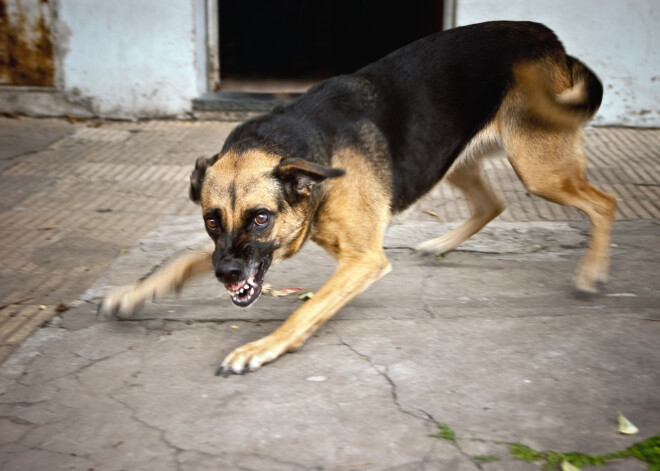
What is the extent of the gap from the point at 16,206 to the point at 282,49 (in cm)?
690

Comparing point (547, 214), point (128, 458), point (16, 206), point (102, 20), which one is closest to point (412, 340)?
point (128, 458)

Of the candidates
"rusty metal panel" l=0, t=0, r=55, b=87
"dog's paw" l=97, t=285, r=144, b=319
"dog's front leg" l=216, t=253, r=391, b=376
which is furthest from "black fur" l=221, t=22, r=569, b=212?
"rusty metal panel" l=0, t=0, r=55, b=87

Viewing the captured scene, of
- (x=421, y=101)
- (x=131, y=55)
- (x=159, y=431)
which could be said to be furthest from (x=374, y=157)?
(x=131, y=55)

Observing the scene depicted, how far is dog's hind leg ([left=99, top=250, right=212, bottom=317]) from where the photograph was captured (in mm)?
3580

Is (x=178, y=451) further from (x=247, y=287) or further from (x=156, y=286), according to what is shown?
(x=156, y=286)

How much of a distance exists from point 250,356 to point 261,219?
0.60 m

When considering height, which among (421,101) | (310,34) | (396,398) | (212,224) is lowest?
(396,398)

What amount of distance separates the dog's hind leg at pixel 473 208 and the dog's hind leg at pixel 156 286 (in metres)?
1.47

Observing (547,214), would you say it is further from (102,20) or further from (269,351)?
(102,20)

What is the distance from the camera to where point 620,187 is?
555cm

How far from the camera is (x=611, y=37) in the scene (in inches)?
279

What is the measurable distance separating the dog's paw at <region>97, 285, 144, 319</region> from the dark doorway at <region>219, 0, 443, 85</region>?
5.99m

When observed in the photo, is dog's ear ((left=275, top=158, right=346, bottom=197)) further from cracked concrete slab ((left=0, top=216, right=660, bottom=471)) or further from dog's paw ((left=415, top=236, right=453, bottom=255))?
dog's paw ((left=415, top=236, right=453, bottom=255))

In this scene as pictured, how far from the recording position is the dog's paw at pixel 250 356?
3.08 metres
